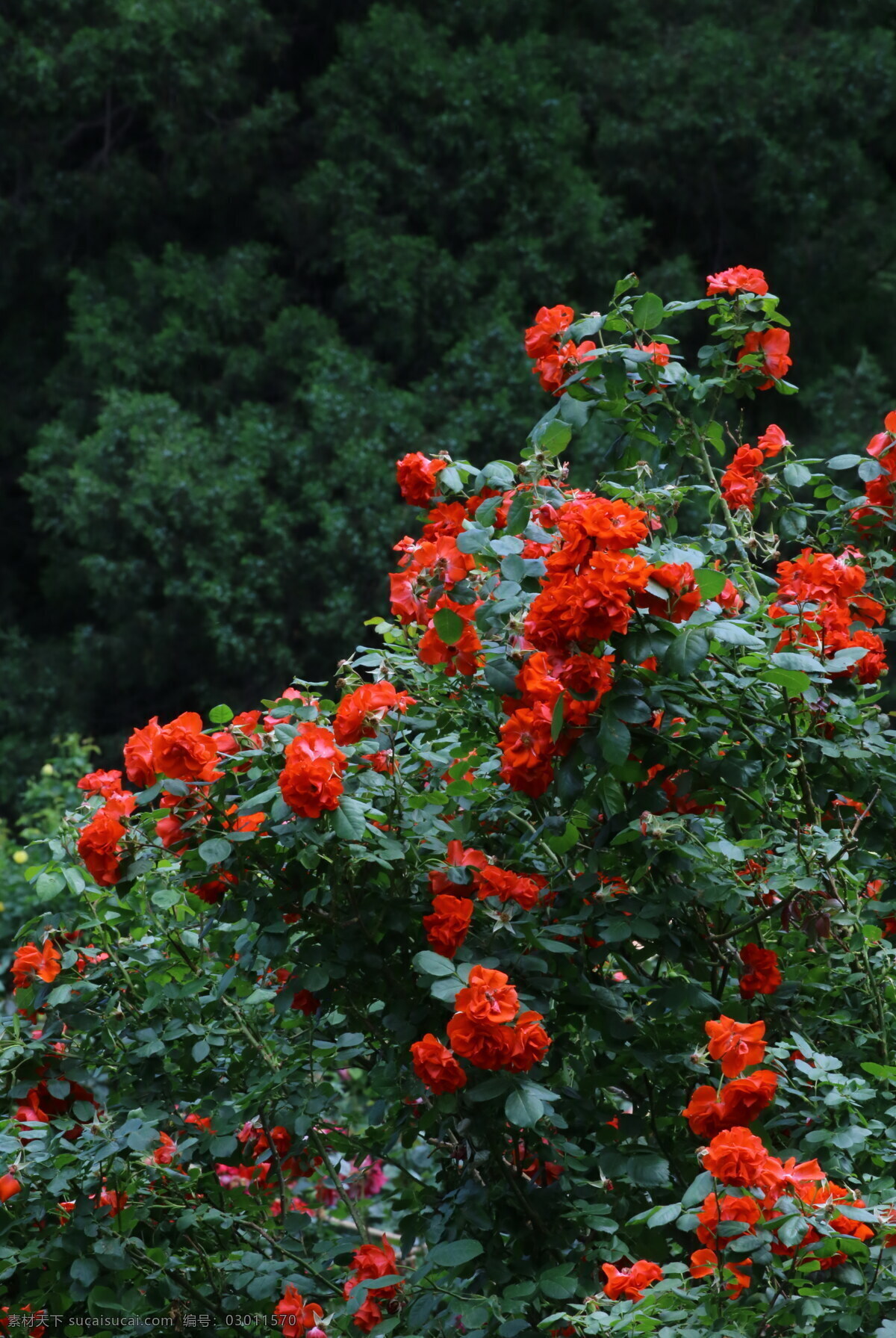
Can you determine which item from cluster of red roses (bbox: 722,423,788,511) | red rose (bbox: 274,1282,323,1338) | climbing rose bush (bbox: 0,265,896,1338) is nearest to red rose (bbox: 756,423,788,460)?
cluster of red roses (bbox: 722,423,788,511)

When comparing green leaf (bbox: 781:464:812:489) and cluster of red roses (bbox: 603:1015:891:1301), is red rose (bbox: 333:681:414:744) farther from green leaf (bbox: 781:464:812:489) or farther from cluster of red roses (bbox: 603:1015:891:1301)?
green leaf (bbox: 781:464:812:489)

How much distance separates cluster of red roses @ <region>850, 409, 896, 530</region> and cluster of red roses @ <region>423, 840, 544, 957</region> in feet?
2.39

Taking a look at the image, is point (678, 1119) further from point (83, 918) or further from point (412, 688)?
point (83, 918)

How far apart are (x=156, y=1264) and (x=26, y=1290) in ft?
0.71

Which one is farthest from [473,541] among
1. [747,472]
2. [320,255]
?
[320,255]

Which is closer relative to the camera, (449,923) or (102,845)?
(449,923)

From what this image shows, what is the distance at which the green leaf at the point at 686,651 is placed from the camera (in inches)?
50.3

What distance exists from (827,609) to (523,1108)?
0.70 m

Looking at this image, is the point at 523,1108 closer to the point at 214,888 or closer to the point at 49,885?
the point at 214,888

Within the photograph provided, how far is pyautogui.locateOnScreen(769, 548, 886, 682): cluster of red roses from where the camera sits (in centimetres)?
157

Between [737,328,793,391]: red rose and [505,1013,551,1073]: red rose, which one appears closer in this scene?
[505,1013,551,1073]: red rose

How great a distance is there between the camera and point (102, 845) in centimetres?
150

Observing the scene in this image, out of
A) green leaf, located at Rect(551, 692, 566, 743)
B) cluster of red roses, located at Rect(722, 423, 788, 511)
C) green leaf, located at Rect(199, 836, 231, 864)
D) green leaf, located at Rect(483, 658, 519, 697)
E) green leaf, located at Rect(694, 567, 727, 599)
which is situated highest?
green leaf, located at Rect(694, 567, 727, 599)

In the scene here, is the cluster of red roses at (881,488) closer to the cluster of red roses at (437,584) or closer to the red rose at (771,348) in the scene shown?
the red rose at (771,348)
